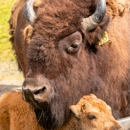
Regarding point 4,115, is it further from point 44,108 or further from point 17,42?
point 17,42

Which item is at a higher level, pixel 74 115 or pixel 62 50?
pixel 62 50

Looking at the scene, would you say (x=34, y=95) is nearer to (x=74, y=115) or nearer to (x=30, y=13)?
(x=74, y=115)

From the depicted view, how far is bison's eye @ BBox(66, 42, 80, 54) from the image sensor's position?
19.1ft

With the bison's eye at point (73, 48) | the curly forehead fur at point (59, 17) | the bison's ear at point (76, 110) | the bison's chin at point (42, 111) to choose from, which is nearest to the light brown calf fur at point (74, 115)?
the bison's ear at point (76, 110)

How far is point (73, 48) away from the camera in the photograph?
5.86 meters

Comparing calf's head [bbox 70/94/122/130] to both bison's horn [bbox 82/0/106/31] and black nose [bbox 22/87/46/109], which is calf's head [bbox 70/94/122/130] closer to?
black nose [bbox 22/87/46/109]

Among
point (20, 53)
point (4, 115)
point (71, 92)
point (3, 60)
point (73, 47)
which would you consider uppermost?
point (73, 47)

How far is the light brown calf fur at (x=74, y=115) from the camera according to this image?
217 inches

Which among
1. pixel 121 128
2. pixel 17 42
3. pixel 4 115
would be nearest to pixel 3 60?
pixel 17 42

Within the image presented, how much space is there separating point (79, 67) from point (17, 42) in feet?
9.88

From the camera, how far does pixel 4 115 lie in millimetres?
6590

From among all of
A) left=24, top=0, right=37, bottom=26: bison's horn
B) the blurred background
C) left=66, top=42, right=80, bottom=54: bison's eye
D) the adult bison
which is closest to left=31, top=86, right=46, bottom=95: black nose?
the adult bison

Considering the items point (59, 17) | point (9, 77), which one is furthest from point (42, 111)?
point (9, 77)

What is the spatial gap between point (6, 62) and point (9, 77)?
Result: 7.74 ft
